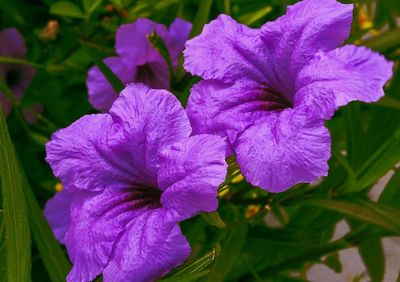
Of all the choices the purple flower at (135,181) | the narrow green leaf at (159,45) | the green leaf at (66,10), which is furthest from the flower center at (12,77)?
the purple flower at (135,181)

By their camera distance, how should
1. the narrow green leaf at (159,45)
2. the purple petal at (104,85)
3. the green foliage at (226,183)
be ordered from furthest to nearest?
1. the purple petal at (104,85)
2. the narrow green leaf at (159,45)
3. the green foliage at (226,183)

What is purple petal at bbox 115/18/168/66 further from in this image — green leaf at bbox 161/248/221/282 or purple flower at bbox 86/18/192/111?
green leaf at bbox 161/248/221/282

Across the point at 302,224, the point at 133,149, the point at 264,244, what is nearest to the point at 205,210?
the point at 133,149

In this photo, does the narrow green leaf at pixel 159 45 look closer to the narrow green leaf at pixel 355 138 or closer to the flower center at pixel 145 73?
the flower center at pixel 145 73

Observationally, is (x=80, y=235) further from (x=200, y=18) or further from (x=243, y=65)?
(x=200, y=18)

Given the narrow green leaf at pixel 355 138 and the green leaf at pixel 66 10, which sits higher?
the green leaf at pixel 66 10

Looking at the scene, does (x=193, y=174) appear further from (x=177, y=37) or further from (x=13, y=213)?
(x=177, y=37)
